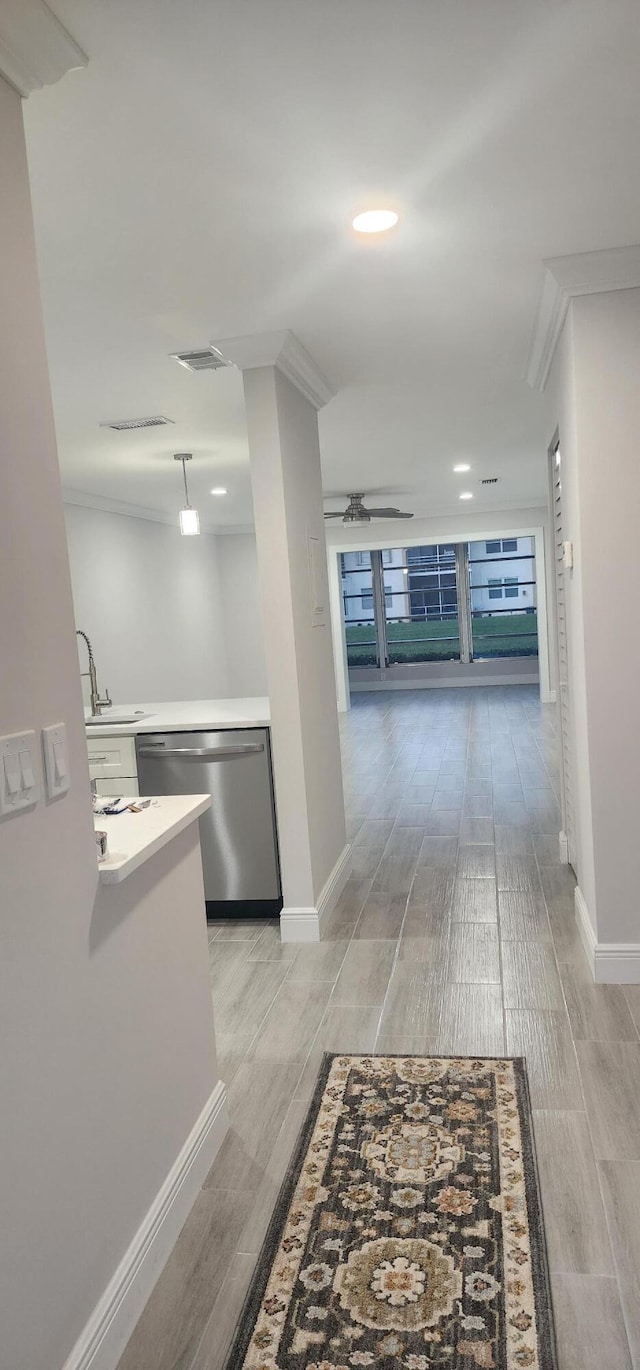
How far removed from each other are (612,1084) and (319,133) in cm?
253

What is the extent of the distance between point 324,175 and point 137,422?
2763 millimetres

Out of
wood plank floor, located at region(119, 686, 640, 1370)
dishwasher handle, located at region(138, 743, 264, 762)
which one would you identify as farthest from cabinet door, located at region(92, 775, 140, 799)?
wood plank floor, located at region(119, 686, 640, 1370)

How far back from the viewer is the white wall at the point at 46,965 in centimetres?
136

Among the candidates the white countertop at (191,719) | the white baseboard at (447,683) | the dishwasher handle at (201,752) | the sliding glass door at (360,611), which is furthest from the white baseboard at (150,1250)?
the sliding glass door at (360,611)

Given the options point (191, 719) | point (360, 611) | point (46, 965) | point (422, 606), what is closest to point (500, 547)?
point (422, 606)

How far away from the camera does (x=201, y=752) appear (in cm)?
394

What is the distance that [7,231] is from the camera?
1467 mm

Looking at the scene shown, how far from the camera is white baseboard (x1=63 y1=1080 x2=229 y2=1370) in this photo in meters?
1.58

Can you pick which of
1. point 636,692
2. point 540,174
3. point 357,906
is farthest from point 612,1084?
point 540,174

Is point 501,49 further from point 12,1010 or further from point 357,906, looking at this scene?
point 357,906

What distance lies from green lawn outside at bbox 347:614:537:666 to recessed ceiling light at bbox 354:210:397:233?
37.5 feet

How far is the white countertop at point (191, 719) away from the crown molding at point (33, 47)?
102 inches

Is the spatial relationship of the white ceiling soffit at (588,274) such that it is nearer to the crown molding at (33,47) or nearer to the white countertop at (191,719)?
the crown molding at (33,47)

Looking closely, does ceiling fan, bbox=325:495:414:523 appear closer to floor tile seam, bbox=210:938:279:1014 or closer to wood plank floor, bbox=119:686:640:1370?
wood plank floor, bbox=119:686:640:1370
